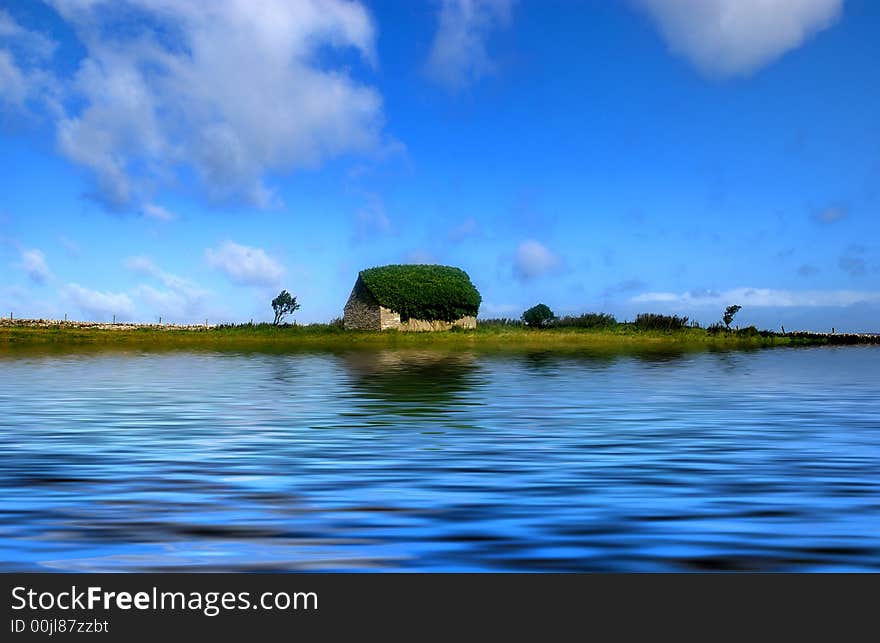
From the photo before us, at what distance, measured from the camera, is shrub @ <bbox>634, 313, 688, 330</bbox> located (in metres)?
71.5

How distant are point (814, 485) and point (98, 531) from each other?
8.25 m

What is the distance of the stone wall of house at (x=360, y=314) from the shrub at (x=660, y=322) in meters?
24.0

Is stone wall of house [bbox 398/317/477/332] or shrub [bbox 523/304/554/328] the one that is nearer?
stone wall of house [bbox 398/317/477/332]

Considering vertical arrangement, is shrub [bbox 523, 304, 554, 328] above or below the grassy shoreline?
above

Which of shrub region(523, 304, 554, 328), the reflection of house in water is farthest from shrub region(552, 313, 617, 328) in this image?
the reflection of house in water

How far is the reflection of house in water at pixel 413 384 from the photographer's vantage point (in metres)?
18.6

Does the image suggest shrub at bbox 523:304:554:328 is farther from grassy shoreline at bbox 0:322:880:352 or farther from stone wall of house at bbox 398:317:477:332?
stone wall of house at bbox 398:317:477:332

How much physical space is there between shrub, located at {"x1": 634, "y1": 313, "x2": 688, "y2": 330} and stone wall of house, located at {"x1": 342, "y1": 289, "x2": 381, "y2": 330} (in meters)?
24.0

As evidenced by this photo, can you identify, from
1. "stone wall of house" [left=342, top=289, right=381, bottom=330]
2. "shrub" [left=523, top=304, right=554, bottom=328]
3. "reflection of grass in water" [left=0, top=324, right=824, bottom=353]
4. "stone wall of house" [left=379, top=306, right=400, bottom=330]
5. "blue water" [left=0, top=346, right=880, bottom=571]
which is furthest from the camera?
"shrub" [left=523, top=304, right=554, bottom=328]

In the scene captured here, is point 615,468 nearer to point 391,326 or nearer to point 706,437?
point 706,437

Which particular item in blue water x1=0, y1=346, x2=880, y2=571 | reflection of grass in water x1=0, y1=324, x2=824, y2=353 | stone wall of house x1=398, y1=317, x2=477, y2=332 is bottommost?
blue water x1=0, y1=346, x2=880, y2=571

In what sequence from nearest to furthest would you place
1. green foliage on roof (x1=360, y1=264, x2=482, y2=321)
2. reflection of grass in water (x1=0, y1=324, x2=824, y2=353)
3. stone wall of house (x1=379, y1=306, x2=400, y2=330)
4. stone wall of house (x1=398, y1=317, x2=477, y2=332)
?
reflection of grass in water (x1=0, y1=324, x2=824, y2=353) → green foliage on roof (x1=360, y1=264, x2=482, y2=321) → stone wall of house (x1=379, y1=306, x2=400, y2=330) → stone wall of house (x1=398, y1=317, x2=477, y2=332)

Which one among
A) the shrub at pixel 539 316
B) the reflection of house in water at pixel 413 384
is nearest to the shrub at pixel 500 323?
the shrub at pixel 539 316

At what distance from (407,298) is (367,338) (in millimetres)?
7775
